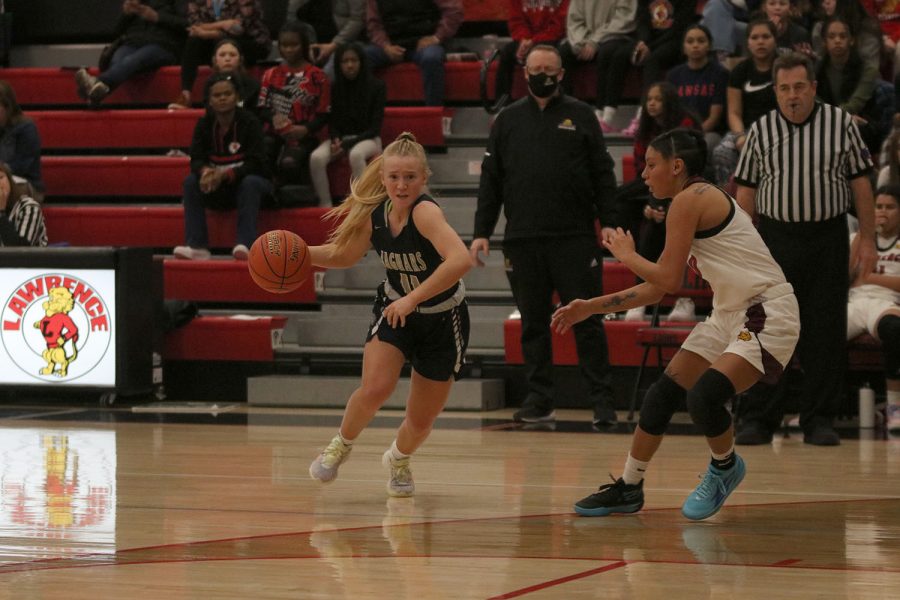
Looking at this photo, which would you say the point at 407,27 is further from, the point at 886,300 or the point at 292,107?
the point at 886,300

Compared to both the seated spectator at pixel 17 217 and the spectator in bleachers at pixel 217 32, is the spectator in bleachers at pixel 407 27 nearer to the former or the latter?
the spectator in bleachers at pixel 217 32

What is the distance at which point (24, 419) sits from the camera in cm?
865

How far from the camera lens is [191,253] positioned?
10.2 metres

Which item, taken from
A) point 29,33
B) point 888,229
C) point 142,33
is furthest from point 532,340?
point 29,33

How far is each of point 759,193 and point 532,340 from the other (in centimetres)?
164

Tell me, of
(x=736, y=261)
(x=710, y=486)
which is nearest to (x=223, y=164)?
(x=736, y=261)

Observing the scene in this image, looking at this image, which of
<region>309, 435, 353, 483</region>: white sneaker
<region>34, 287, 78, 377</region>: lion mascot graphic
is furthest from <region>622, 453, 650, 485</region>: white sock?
<region>34, 287, 78, 377</region>: lion mascot graphic

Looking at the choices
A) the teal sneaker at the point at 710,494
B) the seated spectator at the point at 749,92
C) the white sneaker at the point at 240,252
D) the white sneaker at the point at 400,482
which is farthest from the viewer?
the white sneaker at the point at 240,252

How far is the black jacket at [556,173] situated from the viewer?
26.6ft

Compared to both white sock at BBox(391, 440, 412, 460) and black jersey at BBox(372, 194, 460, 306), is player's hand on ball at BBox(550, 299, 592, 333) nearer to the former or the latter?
black jersey at BBox(372, 194, 460, 306)

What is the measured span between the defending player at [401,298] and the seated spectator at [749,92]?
3951mm

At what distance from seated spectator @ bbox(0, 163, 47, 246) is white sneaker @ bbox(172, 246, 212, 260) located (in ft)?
3.09

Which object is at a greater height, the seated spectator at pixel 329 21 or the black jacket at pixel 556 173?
the seated spectator at pixel 329 21

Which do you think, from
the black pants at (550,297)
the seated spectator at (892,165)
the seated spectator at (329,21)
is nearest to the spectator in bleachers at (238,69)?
the seated spectator at (329,21)
